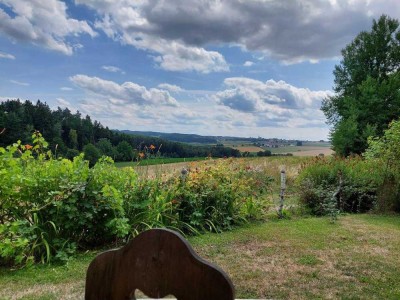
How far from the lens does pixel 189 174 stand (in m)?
7.08

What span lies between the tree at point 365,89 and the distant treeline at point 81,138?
487 inches

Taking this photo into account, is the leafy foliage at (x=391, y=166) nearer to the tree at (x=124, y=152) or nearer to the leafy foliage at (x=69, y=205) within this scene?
the leafy foliage at (x=69, y=205)

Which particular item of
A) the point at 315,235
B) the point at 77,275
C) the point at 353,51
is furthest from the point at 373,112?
the point at 77,275

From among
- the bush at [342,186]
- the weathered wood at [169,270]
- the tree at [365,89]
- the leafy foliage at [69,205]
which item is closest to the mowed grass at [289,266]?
the leafy foliage at [69,205]

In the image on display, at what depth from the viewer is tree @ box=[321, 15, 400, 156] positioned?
24422 mm

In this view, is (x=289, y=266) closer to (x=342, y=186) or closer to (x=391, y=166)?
(x=342, y=186)

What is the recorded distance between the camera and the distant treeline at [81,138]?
721cm

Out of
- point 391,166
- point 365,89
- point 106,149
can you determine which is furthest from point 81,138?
Answer: point 365,89

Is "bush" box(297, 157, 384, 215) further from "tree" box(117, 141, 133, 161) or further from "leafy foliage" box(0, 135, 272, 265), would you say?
"tree" box(117, 141, 133, 161)

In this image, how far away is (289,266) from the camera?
4703 millimetres

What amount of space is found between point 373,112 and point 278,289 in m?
24.6

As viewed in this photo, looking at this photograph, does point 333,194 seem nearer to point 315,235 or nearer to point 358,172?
point 358,172

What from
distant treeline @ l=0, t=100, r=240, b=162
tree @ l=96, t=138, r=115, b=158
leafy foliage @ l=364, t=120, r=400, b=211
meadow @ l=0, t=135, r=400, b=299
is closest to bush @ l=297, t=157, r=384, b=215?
leafy foliage @ l=364, t=120, r=400, b=211

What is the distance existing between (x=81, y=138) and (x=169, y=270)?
1334 centimetres
